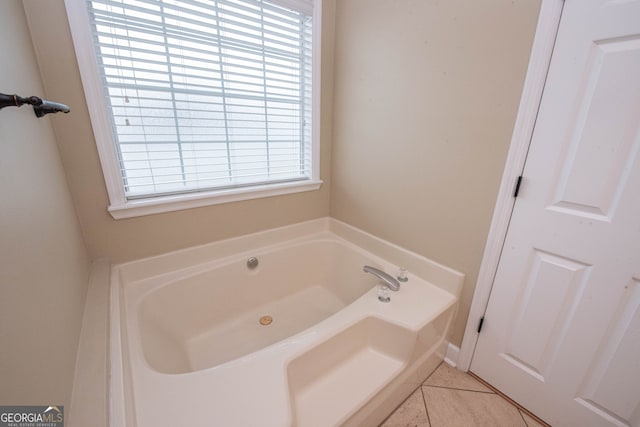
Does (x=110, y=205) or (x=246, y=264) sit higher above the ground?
(x=110, y=205)

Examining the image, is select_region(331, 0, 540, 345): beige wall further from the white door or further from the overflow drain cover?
the overflow drain cover

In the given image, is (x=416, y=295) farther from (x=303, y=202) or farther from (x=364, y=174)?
(x=303, y=202)

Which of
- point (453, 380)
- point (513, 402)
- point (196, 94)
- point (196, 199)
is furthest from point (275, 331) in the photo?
point (196, 94)

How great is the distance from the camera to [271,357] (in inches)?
37.3

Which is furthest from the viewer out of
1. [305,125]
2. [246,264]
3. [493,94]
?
[305,125]

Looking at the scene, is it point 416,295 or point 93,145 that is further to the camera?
point 416,295

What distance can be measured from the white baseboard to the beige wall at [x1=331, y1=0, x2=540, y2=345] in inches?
2.6

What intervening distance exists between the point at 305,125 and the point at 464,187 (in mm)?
1137

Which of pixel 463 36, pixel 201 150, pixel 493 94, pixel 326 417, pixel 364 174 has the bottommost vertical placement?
pixel 326 417

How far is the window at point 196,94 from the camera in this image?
1157 mm

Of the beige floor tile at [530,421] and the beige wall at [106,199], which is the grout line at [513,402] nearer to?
the beige floor tile at [530,421]

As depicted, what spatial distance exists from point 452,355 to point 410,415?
1.45ft

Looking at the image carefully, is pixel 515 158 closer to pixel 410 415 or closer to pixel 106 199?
pixel 410 415

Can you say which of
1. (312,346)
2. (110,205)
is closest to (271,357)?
(312,346)
